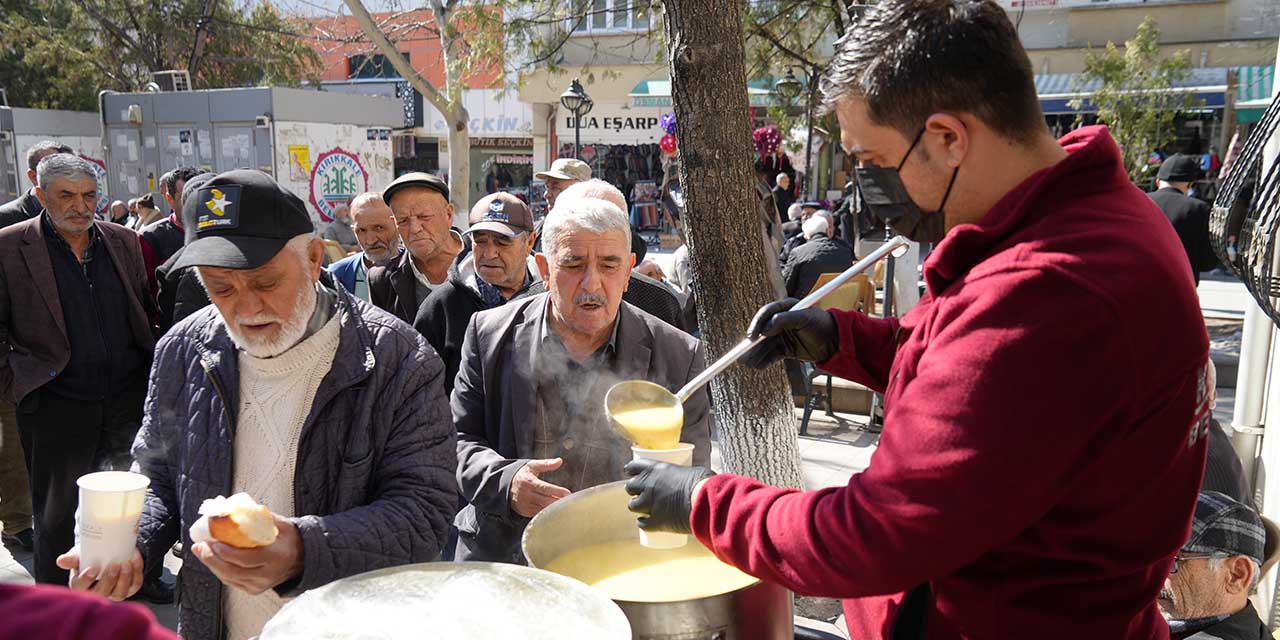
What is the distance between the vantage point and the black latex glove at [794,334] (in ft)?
6.99

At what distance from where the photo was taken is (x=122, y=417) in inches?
182

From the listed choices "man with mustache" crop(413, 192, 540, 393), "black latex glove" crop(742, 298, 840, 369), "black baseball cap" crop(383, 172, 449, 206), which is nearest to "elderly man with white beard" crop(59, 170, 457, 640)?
"black latex glove" crop(742, 298, 840, 369)

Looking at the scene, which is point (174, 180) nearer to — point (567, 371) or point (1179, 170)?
point (567, 371)

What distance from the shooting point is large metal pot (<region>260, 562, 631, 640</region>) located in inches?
56.1

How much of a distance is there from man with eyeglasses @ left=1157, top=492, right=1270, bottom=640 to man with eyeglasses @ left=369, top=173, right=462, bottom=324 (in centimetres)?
339

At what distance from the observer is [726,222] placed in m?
4.22

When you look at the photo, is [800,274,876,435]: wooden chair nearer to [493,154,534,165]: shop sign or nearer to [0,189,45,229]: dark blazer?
[0,189,45,229]: dark blazer

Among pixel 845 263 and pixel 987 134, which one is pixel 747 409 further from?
pixel 845 263

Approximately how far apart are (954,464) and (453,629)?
0.82 metres

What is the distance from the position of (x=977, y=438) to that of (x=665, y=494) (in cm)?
59

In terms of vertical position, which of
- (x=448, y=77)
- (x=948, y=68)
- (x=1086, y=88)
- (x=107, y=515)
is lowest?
(x=107, y=515)

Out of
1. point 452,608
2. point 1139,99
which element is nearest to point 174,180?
point 452,608

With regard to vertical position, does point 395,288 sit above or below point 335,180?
below

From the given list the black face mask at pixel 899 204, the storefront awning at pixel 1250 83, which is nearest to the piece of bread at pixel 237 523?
the black face mask at pixel 899 204
